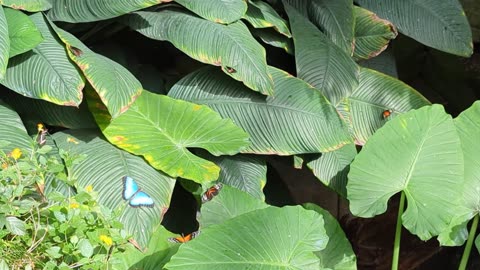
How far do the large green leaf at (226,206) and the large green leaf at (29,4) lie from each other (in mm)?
609

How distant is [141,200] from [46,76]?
1.16 feet

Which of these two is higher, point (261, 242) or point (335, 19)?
point (335, 19)

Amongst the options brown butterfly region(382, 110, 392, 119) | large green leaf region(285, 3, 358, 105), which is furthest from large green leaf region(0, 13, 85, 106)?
brown butterfly region(382, 110, 392, 119)

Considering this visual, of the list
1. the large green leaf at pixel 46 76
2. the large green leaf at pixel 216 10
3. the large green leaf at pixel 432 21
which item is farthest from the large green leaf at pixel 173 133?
the large green leaf at pixel 432 21

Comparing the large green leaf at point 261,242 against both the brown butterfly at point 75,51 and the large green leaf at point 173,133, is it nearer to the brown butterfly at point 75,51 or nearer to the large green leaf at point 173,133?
the large green leaf at point 173,133

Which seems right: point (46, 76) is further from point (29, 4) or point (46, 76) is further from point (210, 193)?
point (210, 193)

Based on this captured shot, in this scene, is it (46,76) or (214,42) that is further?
(214,42)

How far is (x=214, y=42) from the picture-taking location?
69.2 inches

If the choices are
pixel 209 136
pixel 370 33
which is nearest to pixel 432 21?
pixel 370 33

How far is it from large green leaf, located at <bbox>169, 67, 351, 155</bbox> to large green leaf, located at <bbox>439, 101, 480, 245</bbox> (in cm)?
31

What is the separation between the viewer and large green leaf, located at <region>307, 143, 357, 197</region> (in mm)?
1840

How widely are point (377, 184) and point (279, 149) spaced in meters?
0.27

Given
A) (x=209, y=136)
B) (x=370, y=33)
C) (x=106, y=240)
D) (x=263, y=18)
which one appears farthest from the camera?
(x=370, y=33)

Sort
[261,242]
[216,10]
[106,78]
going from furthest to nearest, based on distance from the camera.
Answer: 1. [216,10]
2. [106,78]
3. [261,242]
